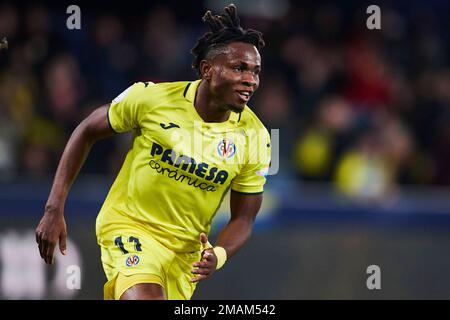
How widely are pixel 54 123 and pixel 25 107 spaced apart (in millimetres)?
349

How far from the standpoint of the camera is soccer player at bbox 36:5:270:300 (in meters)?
6.66

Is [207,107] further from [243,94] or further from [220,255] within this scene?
[220,255]

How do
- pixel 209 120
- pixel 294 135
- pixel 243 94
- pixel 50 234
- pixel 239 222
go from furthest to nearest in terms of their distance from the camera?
pixel 294 135 < pixel 239 222 < pixel 209 120 < pixel 243 94 < pixel 50 234

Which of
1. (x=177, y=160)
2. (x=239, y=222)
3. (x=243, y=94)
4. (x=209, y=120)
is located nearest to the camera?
(x=243, y=94)

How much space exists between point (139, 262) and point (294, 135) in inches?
209

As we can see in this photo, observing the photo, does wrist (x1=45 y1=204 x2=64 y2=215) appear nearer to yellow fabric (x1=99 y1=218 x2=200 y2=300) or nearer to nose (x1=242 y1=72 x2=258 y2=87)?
yellow fabric (x1=99 y1=218 x2=200 y2=300)

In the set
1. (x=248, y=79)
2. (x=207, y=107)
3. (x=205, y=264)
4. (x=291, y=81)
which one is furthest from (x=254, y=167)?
(x=291, y=81)

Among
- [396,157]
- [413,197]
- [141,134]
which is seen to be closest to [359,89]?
[396,157]

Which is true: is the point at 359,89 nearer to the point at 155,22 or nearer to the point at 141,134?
the point at 155,22

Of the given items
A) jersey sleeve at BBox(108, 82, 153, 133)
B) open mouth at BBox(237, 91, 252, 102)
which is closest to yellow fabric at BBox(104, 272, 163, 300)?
jersey sleeve at BBox(108, 82, 153, 133)

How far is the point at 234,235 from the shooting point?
686cm

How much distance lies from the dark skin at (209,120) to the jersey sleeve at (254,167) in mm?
56

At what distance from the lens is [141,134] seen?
6863 millimetres
